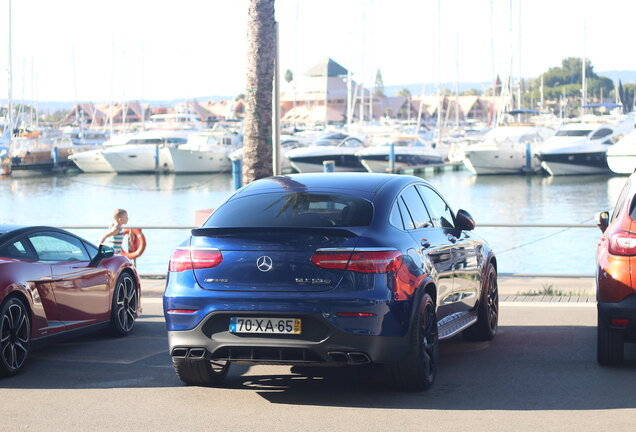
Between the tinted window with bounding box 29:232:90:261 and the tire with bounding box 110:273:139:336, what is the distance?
61 cm

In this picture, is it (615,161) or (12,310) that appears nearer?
(12,310)

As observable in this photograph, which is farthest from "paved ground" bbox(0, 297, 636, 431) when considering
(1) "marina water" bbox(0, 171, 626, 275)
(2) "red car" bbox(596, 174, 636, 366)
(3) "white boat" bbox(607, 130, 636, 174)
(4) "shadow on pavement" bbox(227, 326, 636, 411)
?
(3) "white boat" bbox(607, 130, 636, 174)

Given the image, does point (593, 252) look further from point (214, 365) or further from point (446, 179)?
point (446, 179)

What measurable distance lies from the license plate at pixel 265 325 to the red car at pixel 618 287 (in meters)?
2.70

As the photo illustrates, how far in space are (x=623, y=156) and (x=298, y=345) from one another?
5730cm

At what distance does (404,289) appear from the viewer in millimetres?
7523

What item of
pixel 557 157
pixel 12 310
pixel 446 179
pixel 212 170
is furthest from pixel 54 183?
pixel 12 310

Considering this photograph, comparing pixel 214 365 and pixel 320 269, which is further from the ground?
pixel 320 269

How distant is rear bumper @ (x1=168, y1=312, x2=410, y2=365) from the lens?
730cm

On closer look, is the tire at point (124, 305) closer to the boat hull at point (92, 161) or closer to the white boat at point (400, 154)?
the white boat at point (400, 154)

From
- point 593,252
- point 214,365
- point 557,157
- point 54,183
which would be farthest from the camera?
point 54,183

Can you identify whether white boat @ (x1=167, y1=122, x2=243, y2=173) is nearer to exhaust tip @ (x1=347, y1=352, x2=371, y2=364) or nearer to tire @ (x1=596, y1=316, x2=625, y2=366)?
tire @ (x1=596, y1=316, x2=625, y2=366)

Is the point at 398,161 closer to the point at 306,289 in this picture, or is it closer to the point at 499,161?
the point at 499,161

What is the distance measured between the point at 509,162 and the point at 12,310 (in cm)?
6557
